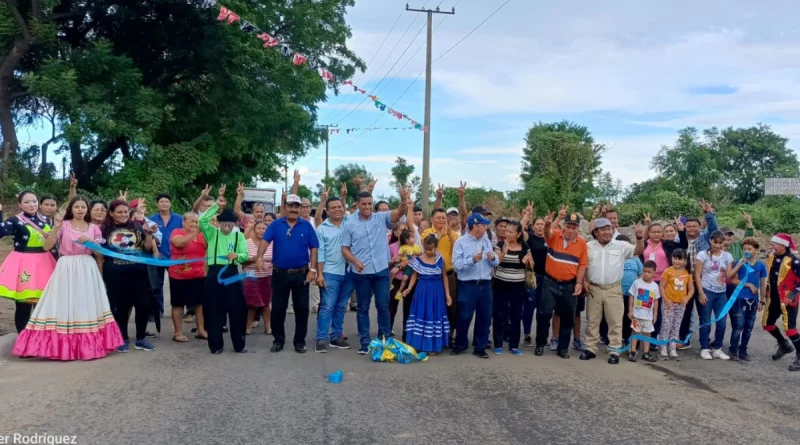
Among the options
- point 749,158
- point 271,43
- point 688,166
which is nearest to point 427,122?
point 271,43

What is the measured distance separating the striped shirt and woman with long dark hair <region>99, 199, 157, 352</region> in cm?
422

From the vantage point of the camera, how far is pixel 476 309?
7.51m

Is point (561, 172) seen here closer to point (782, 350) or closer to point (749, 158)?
point (782, 350)

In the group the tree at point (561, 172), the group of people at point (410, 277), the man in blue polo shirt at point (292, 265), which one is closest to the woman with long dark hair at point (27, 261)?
the group of people at point (410, 277)

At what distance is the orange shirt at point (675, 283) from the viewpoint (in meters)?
7.64

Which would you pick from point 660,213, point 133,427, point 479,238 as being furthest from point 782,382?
point 660,213

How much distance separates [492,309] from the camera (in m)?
7.69

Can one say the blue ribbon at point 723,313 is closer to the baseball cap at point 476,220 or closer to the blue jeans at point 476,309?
the blue jeans at point 476,309

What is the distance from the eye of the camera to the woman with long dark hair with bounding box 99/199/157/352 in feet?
23.1

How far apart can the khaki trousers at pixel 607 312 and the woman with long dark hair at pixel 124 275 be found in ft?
17.1

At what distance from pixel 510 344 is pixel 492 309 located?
1.56ft

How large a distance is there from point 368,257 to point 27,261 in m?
3.73

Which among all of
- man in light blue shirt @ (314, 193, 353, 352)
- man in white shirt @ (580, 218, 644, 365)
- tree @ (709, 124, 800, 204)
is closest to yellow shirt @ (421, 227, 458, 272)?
man in light blue shirt @ (314, 193, 353, 352)

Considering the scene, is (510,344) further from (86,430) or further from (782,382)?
(86,430)
